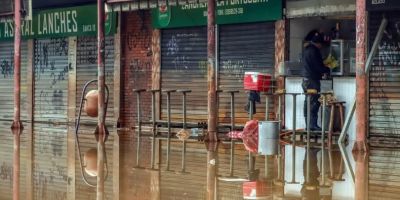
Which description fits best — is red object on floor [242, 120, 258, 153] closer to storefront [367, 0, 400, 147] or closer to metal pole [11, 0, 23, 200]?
storefront [367, 0, 400, 147]

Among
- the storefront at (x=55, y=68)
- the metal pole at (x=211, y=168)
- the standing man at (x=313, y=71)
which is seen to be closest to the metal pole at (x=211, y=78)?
the metal pole at (x=211, y=168)

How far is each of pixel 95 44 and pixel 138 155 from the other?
8495 mm

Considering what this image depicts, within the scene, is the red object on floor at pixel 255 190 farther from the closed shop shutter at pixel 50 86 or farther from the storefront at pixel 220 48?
the closed shop shutter at pixel 50 86

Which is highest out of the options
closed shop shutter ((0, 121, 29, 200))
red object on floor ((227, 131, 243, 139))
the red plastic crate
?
the red plastic crate

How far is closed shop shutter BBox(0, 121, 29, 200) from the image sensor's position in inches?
352

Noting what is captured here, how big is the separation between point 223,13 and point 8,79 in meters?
9.23

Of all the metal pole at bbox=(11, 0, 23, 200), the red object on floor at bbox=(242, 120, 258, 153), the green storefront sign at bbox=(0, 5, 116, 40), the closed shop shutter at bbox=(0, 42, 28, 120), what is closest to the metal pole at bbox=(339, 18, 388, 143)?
the red object on floor at bbox=(242, 120, 258, 153)

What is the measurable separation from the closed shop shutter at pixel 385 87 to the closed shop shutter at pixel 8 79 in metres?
11.9

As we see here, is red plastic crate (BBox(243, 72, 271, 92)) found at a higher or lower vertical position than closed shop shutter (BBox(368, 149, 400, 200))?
higher

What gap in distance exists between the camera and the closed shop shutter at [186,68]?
18078mm

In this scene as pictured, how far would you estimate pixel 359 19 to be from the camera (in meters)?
12.3

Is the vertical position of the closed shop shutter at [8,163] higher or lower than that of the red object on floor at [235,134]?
lower

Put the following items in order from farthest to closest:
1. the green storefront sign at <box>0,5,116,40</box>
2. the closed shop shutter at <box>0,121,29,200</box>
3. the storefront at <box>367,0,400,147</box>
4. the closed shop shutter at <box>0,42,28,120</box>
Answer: the closed shop shutter at <box>0,42,28,120</box> < the green storefront sign at <box>0,5,116,40</box> < the storefront at <box>367,0,400,147</box> < the closed shop shutter at <box>0,121,29,200</box>

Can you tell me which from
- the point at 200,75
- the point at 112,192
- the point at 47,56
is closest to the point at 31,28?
the point at 47,56
